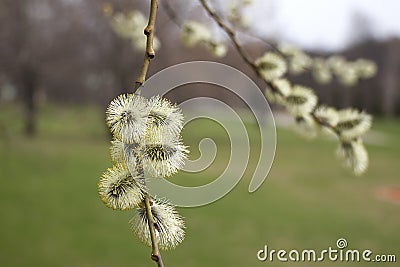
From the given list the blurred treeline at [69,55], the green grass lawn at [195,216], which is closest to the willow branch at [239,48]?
the green grass lawn at [195,216]

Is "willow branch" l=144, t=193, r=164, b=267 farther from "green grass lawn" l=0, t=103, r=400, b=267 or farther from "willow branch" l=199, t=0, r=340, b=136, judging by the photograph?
"green grass lawn" l=0, t=103, r=400, b=267

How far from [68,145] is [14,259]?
6.53 m

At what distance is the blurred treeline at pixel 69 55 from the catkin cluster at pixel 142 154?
605cm

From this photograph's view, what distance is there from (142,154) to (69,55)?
401 inches

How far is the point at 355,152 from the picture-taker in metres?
0.89

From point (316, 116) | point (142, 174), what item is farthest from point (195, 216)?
point (142, 174)

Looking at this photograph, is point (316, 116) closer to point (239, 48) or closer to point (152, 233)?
point (239, 48)

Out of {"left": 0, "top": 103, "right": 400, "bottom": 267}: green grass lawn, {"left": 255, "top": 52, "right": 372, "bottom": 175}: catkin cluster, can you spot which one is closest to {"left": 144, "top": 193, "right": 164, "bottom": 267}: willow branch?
{"left": 255, "top": 52, "right": 372, "bottom": 175}: catkin cluster

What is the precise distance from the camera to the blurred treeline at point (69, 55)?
7654 mm

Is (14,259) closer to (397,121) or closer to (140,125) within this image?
(140,125)

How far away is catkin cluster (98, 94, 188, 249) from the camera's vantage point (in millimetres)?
459

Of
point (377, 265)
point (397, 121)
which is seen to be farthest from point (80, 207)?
point (397, 121)

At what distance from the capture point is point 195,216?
6.08 m

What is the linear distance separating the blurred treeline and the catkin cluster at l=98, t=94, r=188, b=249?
6.05 m
